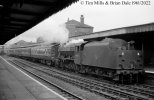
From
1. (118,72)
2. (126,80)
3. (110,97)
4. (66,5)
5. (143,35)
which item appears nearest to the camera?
(66,5)

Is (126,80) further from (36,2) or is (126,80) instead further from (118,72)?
(36,2)

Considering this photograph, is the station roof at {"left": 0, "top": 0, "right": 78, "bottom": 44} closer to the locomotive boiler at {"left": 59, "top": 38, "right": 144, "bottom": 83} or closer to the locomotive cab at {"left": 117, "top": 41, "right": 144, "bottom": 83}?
the locomotive boiler at {"left": 59, "top": 38, "right": 144, "bottom": 83}

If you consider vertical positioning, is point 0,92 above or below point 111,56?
below

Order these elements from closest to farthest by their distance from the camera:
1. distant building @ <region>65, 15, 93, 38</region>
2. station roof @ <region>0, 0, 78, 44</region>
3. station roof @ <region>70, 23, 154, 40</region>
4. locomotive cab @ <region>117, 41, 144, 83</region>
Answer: station roof @ <region>0, 0, 78, 44</region> → locomotive cab @ <region>117, 41, 144, 83</region> → station roof @ <region>70, 23, 154, 40</region> → distant building @ <region>65, 15, 93, 38</region>

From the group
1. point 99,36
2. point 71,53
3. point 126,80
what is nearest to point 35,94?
point 126,80

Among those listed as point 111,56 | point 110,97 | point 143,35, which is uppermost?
point 143,35

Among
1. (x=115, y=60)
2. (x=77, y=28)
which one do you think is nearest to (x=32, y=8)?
(x=115, y=60)

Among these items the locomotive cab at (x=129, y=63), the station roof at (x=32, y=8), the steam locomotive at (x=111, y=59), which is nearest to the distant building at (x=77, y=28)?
the steam locomotive at (x=111, y=59)

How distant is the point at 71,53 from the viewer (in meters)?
21.0

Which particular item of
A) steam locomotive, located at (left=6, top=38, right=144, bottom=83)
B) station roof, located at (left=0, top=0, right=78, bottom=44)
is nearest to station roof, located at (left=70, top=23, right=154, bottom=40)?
steam locomotive, located at (left=6, top=38, right=144, bottom=83)

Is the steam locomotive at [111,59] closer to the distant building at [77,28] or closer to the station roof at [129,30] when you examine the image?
the station roof at [129,30]

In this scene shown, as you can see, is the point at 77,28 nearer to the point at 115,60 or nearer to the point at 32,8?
the point at 115,60

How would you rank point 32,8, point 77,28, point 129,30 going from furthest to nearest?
point 77,28 → point 129,30 → point 32,8

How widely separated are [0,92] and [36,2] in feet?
16.0
